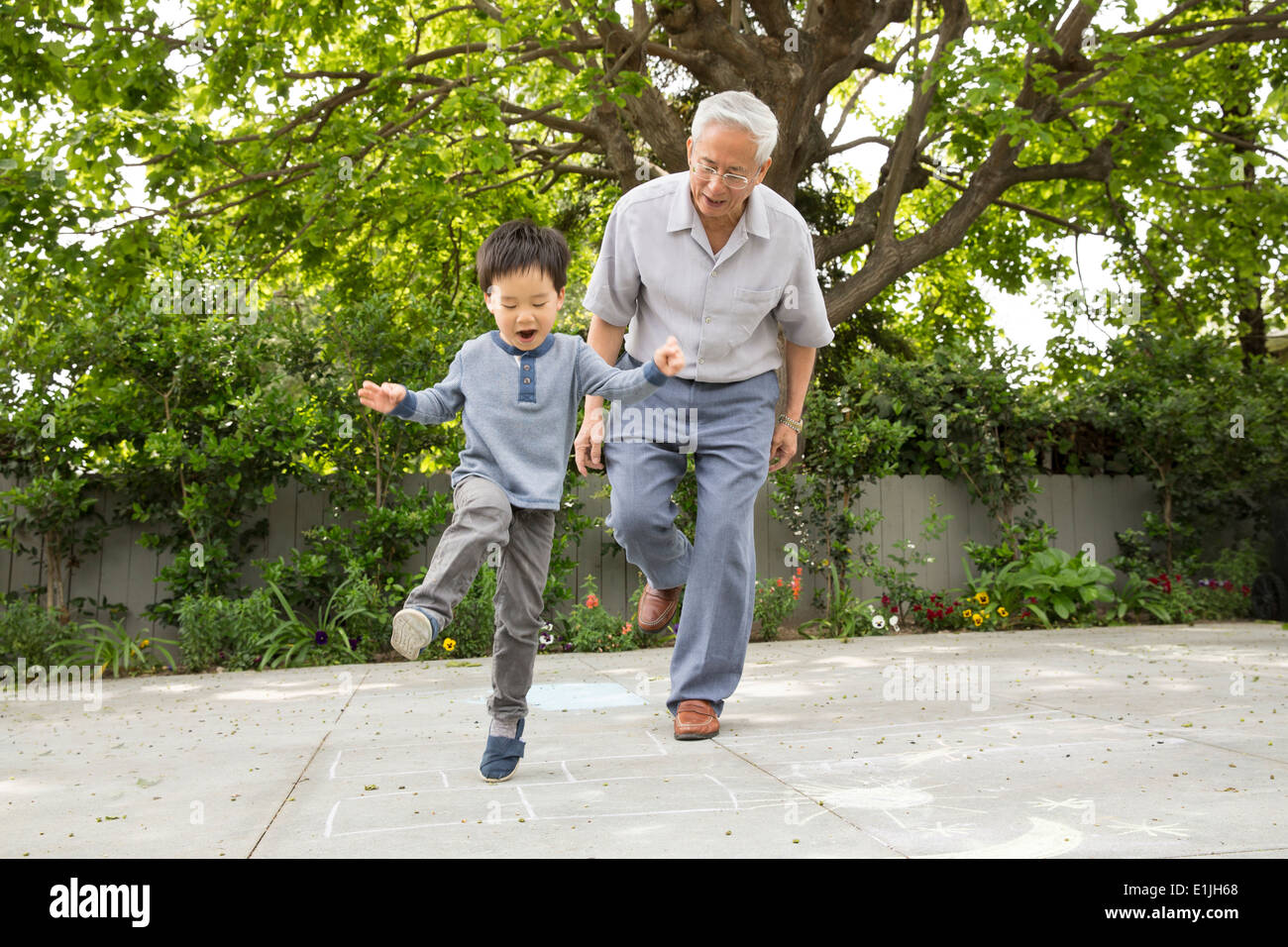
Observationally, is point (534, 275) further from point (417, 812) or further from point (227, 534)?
point (227, 534)

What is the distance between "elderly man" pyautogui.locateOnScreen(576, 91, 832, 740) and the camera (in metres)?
3.43

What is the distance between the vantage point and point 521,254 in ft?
9.24

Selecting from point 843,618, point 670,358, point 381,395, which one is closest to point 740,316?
point 670,358

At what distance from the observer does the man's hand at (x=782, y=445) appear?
3.84m

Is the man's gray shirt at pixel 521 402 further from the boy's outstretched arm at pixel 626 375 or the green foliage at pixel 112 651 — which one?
the green foliage at pixel 112 651

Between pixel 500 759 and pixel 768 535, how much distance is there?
228 inches

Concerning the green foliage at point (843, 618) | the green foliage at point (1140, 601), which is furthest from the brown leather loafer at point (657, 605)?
the green foliage at point (1140, 601)

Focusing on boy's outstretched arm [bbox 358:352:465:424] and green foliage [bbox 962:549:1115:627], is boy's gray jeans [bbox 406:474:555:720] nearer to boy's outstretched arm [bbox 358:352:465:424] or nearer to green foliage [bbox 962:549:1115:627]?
boy's outstretched arm [bbox 358:352:465:424]

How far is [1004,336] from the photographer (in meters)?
8.98

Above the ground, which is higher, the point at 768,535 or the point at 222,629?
the point at 768,535

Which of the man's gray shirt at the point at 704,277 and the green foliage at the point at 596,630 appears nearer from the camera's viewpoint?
the man's gray shirt at the point at 704,277

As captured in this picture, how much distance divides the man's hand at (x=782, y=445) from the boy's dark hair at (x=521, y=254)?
1.26m

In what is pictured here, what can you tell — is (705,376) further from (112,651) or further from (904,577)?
(904,577)

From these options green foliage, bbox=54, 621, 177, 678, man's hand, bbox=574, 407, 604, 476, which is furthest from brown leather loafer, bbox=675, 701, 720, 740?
green foliage, bbox=54, 621, 177, 678
